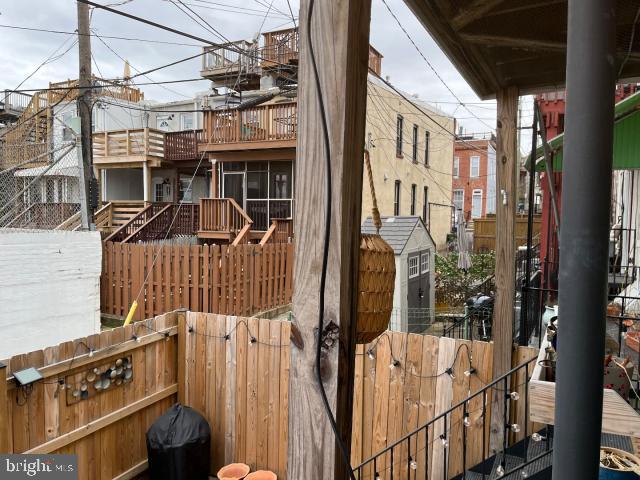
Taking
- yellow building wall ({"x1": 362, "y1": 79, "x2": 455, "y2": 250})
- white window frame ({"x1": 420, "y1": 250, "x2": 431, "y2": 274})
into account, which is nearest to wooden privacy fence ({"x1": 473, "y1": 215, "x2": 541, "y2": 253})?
yellow building wall ({"x1": 362, "y1": 79, "x2": 455, "y2": 250})

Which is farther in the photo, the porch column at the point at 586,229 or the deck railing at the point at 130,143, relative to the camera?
the deck railing at the point at 130,143

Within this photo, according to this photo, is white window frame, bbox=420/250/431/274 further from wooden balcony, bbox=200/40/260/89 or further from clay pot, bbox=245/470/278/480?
wooden balcony, bbox=200/40/260/89

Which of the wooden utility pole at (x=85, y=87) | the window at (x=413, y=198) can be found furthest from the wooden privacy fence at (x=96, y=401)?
the window at (x=413, y=198)

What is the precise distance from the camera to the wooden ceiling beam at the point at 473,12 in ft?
7.43

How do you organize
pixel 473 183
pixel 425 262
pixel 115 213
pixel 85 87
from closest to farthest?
pixel 85 87, pixel 425 262, pixel 115 213, pixel 473 183

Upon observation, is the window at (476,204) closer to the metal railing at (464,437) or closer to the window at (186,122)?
the window at (186,122)

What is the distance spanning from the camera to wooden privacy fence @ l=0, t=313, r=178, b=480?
359 cm

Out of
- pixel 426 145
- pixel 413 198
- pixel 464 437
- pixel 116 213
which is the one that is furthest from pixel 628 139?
pixel 116 213

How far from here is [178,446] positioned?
4.38 meters

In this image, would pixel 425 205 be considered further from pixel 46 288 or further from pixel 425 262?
pixel 46 288

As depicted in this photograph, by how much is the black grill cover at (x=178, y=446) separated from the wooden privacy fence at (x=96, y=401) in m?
0.26

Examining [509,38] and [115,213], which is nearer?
[509,38]

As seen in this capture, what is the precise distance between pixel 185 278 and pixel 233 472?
4.72m

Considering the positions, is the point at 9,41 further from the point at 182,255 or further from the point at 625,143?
the point at 625,143
